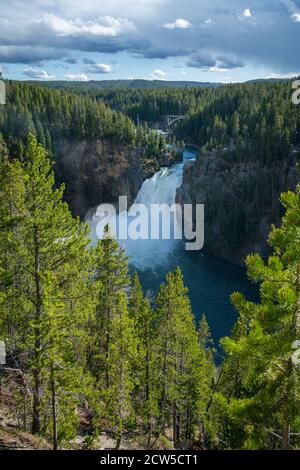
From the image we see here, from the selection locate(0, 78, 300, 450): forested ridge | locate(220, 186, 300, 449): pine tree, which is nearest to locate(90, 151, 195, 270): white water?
locate(0, 78, 300, 450): forested ridge

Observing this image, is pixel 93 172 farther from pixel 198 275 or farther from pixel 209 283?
pixel 209 283

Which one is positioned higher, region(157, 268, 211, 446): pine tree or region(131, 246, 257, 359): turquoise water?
region(157, 268, 211, 446): pine tree

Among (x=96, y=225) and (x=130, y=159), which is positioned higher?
(x=130, y=159)

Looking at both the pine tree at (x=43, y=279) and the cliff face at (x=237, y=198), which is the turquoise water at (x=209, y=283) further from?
the pine tree at (x=43, y=279)

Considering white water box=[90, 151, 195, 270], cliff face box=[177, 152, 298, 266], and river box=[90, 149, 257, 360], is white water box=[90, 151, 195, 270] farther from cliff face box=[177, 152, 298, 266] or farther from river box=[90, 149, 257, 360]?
cliff face box=[177, 152, 298, 266]

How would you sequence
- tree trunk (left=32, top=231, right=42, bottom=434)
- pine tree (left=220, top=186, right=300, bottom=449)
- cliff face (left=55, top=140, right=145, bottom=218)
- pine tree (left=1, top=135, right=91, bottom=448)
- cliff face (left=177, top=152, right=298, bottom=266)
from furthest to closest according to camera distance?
cliff face (left=55, top=140, right=145, bottom=218) → cliff face (left=177, top=152, right=298, bottom=266) → tree trunk (left=32, top=231, right=42, bottom=434) → pine tree (left=1, top=135, right=91, bottom=448) → pine tree (left=220, top=186, right=300, bottom=449)
